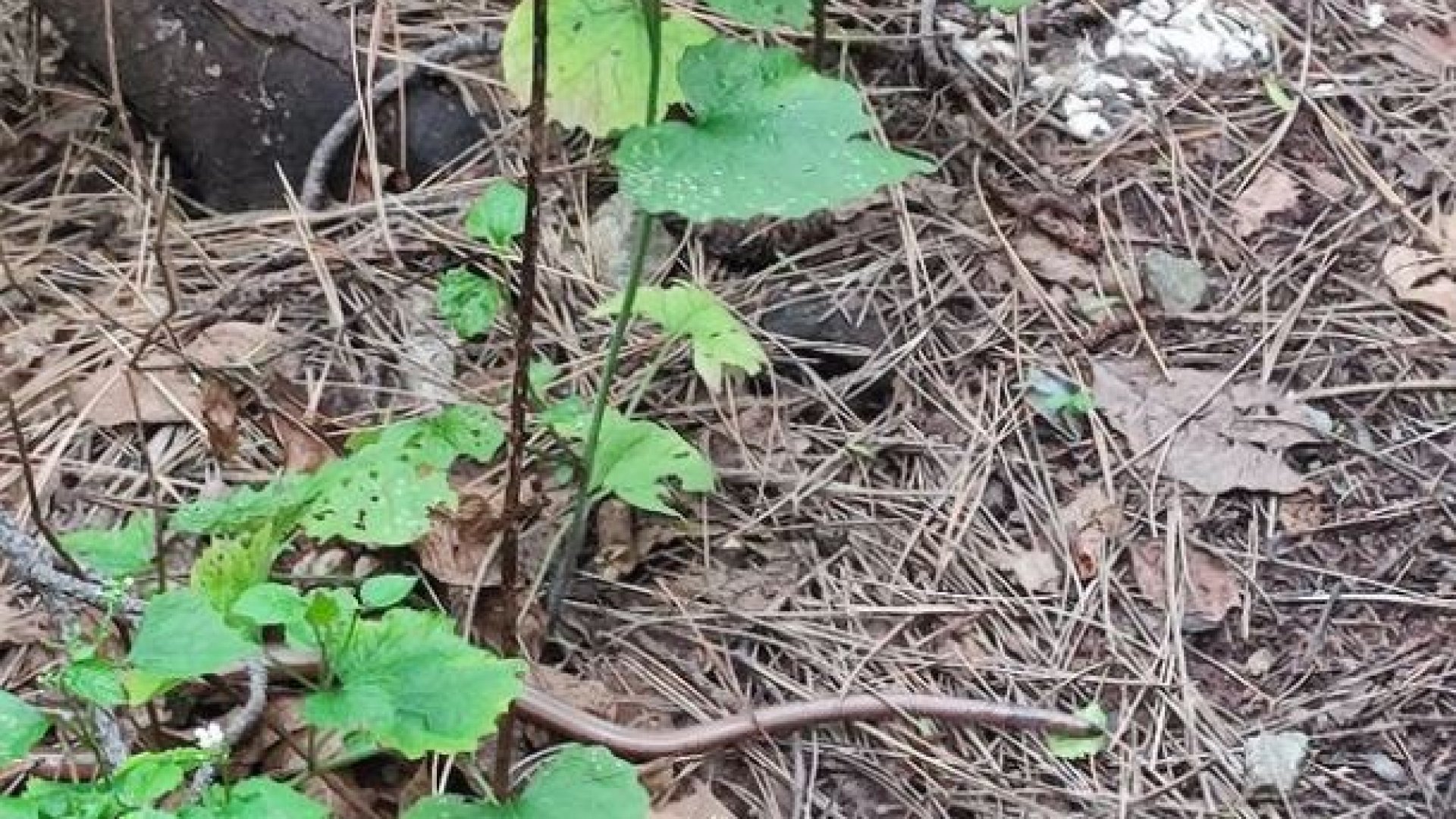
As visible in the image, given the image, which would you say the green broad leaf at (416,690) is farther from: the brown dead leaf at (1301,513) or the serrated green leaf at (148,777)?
Result: the brown dead leaf at (1301,513)

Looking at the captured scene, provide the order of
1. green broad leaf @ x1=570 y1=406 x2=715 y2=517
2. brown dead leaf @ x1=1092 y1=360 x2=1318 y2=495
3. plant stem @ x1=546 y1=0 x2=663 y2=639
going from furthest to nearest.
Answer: brown dead leaf @ x1=1092 y1=360 x2=1318 y2=495 < green broad leaf @ x1=570 y1=406 x2=715 y2=517 < plant stem @ x1=546 y1=0 x2=663 y2=639

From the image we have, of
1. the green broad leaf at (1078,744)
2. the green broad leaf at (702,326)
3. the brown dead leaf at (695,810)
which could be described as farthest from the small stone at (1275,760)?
the green broad leaf at (702,326)

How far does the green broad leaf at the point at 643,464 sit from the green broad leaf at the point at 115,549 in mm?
433

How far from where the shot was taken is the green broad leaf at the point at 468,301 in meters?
1.79

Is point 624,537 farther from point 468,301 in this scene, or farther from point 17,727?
point 17,727

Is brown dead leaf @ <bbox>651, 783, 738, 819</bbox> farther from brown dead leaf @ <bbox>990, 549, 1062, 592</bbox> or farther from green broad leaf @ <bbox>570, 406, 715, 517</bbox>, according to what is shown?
brown dead leaf @ <bbox>990, 549, 1062, 592</bbox>

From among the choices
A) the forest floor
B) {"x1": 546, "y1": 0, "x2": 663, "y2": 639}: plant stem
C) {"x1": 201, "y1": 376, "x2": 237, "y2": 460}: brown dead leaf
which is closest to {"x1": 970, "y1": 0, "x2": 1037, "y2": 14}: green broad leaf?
the forest floor

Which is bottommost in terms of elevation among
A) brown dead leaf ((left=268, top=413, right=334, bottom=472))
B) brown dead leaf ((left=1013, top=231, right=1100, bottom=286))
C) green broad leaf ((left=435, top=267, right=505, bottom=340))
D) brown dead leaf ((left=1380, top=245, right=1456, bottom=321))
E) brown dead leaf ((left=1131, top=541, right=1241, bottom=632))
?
brown dead leaf ((left=1131, top=541, right=1241, bottom=632))

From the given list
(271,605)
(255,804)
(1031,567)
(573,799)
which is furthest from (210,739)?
(1031,567)

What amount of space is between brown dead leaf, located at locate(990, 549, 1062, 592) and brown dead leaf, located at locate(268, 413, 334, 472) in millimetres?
724

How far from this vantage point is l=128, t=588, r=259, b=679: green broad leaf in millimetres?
1222

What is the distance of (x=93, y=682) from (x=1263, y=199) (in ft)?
5.42

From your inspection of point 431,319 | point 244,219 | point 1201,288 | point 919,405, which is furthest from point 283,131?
point 1201,288

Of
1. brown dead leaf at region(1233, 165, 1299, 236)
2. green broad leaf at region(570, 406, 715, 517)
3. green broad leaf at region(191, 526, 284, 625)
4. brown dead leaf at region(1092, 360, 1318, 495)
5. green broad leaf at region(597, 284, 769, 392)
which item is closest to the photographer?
green broad leaf at region(191, 526, 284, 625)
